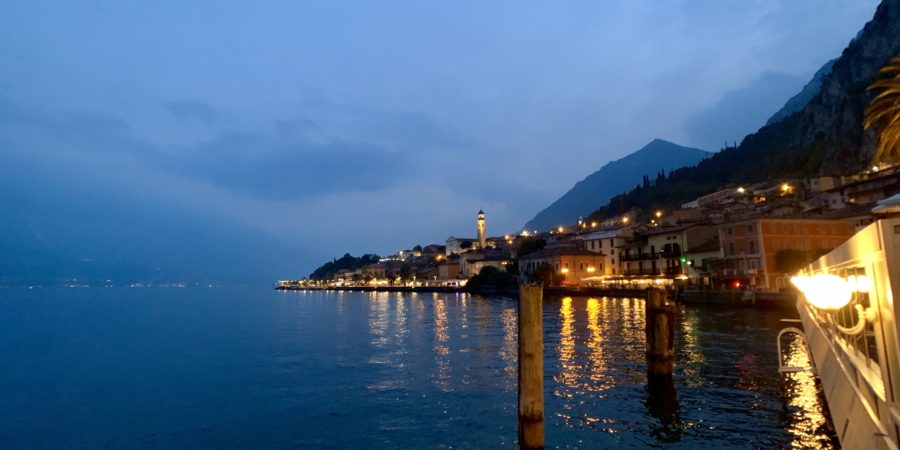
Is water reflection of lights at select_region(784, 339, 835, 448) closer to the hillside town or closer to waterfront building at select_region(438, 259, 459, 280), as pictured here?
the hillside town

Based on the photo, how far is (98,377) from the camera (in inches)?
1122

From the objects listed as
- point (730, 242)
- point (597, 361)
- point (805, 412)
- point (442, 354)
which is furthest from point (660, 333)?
point (730, 242)

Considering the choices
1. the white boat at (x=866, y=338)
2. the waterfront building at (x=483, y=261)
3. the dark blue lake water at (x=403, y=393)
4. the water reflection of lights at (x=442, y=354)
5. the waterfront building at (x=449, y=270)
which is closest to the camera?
the white boat at (x=866, y=338)

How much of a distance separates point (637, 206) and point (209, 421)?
159229mm

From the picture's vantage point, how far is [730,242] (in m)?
66.4

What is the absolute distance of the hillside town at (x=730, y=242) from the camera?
62344 millimetres

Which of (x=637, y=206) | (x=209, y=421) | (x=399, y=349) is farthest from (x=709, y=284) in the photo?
(x=637, y=206)

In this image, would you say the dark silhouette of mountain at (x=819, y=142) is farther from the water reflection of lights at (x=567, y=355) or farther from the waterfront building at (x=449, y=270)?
the water reflection of lights at (x=567, y=355)

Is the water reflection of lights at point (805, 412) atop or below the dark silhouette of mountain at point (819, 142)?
below

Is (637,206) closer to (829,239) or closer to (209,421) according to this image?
(829,239)

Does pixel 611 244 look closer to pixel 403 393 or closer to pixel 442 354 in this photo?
pixel 442 354

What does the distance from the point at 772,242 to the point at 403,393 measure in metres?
56.1

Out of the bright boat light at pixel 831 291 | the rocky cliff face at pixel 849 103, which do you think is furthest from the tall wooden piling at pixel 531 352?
the rocky cliff face at pixel 849 103

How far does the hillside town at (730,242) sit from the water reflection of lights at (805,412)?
39324 millimetres
